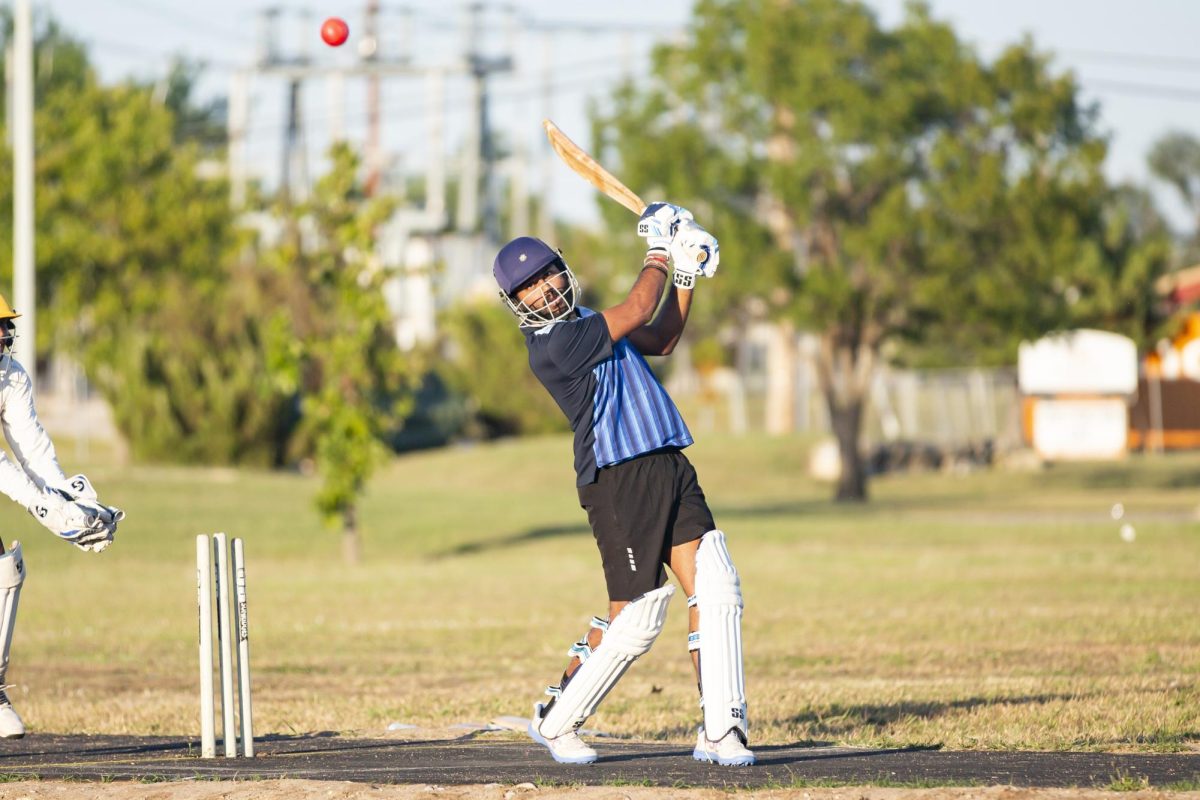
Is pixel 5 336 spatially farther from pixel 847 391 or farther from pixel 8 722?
pixel 847 391

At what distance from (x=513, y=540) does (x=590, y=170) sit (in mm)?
17857

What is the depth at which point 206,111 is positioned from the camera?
79.1 metres

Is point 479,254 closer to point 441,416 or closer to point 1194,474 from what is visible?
point 441,416

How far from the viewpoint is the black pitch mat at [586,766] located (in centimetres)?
698

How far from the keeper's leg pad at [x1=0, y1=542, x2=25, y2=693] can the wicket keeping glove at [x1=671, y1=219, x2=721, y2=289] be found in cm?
329

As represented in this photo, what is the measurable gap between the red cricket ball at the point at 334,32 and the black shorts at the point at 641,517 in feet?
22.5

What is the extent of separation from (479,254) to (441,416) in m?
27.7

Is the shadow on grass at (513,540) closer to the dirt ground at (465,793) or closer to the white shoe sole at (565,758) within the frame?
the white shoe sole at (565,758)

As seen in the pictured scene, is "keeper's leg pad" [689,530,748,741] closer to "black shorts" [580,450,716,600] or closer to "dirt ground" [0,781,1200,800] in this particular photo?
"black shorts" [580,450,716,600]

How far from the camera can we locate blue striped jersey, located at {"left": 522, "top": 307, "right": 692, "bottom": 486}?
7.36m

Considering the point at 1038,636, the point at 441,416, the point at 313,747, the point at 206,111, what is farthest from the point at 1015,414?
the point at 206,111

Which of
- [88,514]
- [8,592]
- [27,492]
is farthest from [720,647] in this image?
[8,592]

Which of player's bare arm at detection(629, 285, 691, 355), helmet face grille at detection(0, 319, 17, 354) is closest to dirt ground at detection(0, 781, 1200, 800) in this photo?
player's bare arm at detection(629, 285, 691, 355)

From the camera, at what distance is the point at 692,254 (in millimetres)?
7578
